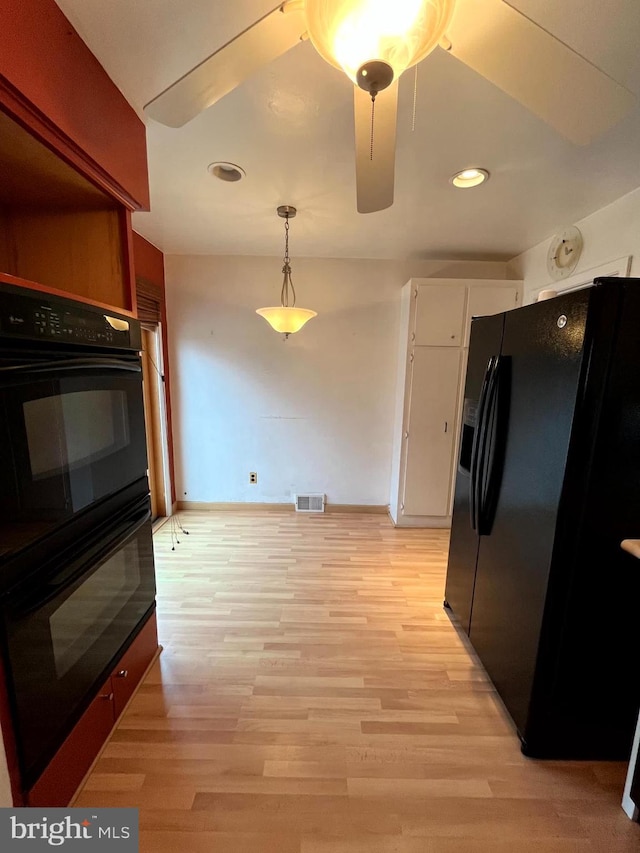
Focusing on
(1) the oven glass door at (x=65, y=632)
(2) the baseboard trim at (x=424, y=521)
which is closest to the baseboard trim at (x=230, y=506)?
(2) the baseboard trim at (x=424, y=521)

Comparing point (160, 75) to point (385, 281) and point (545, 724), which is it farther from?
point (545, 724)

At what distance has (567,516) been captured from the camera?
4.02 ft

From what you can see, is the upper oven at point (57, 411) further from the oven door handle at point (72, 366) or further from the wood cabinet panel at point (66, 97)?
the wood cabinet panel at point (66, 97)

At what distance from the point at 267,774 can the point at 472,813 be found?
0.71 m

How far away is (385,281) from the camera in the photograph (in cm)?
329

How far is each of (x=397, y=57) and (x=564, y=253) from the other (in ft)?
7.74

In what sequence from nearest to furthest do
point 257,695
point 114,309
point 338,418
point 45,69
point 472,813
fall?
point 45,69, point 472,813, point 114,309, point 257,695, point 338,418

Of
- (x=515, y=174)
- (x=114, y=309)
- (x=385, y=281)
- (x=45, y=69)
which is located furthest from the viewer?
(x=385, y=281)

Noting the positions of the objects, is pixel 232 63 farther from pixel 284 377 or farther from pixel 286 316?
pixel 284 377

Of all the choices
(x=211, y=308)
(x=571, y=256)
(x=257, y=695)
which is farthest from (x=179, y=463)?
(x=571, y=256)

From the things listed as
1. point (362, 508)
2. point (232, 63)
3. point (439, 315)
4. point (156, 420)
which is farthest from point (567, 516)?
point (156, 420)

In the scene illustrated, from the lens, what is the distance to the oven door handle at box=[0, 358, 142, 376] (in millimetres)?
921

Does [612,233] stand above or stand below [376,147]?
above

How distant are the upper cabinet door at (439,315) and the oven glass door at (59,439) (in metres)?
2.33
